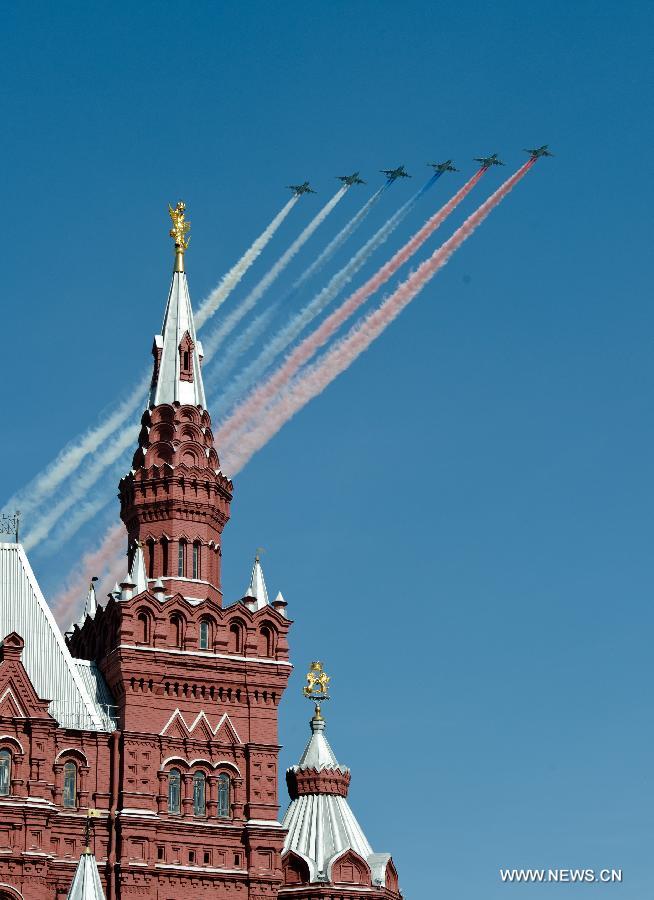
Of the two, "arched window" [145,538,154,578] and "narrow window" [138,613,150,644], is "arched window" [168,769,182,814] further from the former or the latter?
"arched window" [145,538,154,578]

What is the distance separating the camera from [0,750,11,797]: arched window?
290 ft

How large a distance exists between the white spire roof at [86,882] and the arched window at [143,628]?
1373 centimetres

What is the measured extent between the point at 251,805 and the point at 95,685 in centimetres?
999

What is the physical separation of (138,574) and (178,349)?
14352 mm

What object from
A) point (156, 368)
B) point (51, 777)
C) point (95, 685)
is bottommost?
point (51, 777)

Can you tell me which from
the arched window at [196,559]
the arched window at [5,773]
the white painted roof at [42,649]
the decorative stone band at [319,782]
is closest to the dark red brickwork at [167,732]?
the arched window at [196,559]

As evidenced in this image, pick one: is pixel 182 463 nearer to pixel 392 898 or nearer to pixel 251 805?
pixel 251 805

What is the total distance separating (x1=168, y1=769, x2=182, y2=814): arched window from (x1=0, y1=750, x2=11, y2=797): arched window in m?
8.05

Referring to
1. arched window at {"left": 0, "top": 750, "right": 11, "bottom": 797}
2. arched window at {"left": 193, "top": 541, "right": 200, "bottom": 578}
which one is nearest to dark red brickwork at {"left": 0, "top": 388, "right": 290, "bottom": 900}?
arched window at {"left": 193, "top": 541, "right": 200, "bottom": 578}

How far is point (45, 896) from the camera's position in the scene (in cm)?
8656

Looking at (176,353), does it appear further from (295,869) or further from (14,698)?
(295,869)

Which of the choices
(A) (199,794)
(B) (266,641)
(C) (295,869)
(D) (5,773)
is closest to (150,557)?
(B) (266,641)

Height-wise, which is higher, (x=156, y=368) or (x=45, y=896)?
(x=156, y=368)

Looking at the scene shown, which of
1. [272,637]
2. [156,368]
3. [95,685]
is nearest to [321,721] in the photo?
[272,637]
